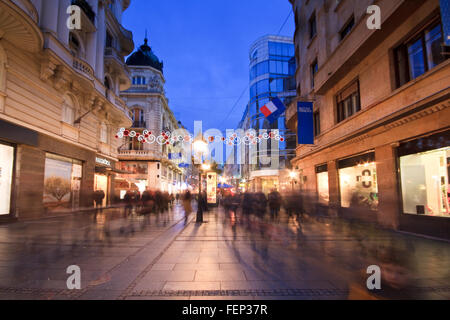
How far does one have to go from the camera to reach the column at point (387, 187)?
9539 mm

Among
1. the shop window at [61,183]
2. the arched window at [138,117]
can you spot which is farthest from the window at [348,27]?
the arched window at [138,117]

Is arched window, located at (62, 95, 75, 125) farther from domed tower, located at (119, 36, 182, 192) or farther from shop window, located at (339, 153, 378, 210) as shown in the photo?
domed tower, located at (119, 36, 182, 192)

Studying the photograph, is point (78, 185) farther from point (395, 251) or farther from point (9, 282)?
point (395, 251)

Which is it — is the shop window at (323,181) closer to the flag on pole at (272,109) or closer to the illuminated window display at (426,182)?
the flag on pole at (272,109)

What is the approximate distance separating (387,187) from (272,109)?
6.45m

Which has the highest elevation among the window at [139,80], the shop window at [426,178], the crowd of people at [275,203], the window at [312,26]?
the window at [139,80]

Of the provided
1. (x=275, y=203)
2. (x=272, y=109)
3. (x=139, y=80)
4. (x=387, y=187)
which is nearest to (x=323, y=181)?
(x=275, y=203)

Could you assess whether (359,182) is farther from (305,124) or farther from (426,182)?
(305,124)

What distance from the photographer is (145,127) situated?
1505 inches

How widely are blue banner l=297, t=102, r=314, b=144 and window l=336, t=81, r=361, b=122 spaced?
Result: 1578mm

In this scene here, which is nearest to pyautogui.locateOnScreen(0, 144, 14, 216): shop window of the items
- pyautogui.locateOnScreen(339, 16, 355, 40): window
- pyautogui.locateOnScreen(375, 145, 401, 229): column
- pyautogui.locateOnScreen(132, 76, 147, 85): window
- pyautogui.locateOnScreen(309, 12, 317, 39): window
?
pyautogui.locateOnScreen(375, 145, 401, 229): column

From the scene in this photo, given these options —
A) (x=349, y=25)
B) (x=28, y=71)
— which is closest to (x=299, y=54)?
(x=349, y=25)

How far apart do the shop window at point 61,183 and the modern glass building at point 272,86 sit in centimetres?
2962

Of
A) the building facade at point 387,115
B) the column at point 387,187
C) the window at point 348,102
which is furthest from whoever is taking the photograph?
the window at point 348,102
